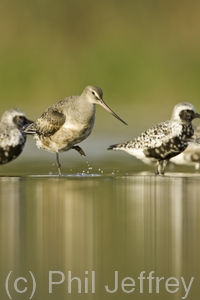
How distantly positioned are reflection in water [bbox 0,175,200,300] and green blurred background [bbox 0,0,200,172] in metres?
12.5

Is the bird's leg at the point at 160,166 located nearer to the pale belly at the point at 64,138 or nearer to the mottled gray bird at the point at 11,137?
the pale belly at the point at 64,138

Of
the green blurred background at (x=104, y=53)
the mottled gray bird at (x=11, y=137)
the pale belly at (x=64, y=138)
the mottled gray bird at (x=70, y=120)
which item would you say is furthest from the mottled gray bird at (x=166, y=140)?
the green blurred background at (x=104, y=53)

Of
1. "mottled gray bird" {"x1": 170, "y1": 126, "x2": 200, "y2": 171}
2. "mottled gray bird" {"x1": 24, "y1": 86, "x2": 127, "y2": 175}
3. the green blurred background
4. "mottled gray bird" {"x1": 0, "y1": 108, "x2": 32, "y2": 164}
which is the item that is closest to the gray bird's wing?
"mottled gray bird" {"x1": 24, "y1": 86, "x2": 127, "y2": 175}

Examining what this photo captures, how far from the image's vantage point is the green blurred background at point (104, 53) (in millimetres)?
25969

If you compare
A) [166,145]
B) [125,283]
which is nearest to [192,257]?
[125,283]

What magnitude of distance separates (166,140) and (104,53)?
1398cm

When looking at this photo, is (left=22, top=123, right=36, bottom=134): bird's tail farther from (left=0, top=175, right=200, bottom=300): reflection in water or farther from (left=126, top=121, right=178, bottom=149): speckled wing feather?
(left=0, top=175, right=200, bottom=300): reflection in water

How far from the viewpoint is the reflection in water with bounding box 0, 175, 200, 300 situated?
776cm

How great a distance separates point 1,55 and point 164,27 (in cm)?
466

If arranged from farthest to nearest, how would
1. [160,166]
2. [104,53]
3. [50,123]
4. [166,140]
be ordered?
[104,53] → [160,166] → [166,140] → [50,123]

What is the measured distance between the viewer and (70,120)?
1302cm

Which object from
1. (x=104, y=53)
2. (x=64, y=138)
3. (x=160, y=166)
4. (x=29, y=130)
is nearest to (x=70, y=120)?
(x=64, y=138)

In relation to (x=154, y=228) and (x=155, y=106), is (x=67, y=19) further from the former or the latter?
(x=154, y=228)

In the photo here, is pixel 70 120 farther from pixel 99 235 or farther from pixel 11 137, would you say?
pixel 99 235
